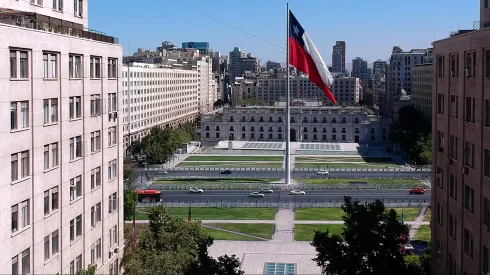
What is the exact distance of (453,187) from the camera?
2689 centimetres

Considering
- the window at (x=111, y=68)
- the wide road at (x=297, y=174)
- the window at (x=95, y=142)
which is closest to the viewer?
the window at (x=95, y=142)

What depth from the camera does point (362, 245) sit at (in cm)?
2350

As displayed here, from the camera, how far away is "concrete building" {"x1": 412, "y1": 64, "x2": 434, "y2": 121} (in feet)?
418

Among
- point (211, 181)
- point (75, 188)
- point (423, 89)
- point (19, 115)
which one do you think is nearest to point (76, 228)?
point (75, 188)

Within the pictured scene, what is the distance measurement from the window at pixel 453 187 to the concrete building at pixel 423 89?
9874 centimetres

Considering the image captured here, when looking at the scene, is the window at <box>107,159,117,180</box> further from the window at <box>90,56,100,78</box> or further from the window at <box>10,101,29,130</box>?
the window at <box>10,101,29,130</box>

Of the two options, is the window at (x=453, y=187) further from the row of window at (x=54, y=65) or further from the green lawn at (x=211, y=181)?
the green lawn at (x=211, y=181)

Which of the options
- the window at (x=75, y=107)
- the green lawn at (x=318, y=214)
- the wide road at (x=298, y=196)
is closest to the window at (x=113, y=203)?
the window at (x=75, y=107)

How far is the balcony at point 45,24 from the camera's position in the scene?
20469mm

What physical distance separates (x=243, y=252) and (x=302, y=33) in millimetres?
21941

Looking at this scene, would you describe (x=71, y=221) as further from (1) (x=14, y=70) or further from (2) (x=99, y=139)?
(1) (x=14, y=70)

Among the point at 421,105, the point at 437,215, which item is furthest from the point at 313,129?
the point at 437,215

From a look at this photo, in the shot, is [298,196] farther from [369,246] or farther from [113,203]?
[369,246]

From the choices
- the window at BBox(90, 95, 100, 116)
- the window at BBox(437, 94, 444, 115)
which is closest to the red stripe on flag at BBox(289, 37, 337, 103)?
the window at BBox(437, 94, 444, 115)
